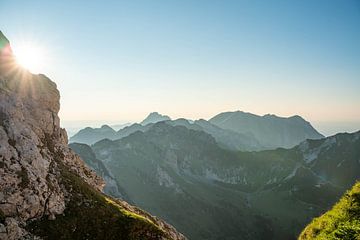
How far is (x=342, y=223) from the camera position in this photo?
31.2 m

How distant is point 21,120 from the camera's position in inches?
2112

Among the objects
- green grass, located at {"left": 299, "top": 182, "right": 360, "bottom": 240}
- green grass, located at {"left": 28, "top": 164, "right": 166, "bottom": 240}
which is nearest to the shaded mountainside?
green grass, located at {"left": 28, "top": 164, "right": 166, "bottom": 240}

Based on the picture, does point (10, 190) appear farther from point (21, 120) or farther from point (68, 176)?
point (21, 120)

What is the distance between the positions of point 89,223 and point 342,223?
32.5m

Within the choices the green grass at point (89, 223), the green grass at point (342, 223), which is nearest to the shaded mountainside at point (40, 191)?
the green grass at point (89, 223)

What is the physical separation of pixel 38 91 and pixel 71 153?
14421 mm

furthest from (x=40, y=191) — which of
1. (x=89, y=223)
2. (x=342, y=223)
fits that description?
(x=342, y=223)

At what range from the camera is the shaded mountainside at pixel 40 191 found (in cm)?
4222

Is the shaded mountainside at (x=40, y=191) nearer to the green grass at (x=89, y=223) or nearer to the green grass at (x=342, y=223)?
the green grass at (x=89, y=223)

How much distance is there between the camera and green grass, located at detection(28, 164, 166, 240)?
1697 inches

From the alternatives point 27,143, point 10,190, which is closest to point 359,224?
point 10,190

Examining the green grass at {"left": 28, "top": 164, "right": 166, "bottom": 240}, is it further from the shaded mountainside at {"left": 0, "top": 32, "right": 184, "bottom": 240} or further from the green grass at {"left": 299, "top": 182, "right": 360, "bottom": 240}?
the green grass at {"left": 299, "top": 182, "right": 360, "bottom": 240}

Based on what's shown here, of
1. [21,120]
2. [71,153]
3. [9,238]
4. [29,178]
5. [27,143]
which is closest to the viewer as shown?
[9,238]

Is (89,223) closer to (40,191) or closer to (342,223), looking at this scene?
(40,191)
